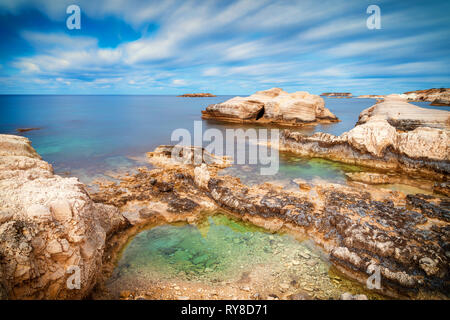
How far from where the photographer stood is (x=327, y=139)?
1817 centimetres

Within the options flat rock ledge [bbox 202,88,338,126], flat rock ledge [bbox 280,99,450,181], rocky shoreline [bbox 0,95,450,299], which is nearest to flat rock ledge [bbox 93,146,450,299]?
rocky shoreline [bbox 0,95,450,299]

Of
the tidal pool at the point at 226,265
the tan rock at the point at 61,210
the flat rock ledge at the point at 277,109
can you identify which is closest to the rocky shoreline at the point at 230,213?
Result: the tan rock at the point at 61,210

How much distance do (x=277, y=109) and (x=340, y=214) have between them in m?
32.0

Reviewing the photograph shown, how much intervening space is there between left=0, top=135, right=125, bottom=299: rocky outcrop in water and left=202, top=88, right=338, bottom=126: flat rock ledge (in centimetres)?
3582

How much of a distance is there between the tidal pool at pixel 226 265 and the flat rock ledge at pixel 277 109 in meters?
32.2

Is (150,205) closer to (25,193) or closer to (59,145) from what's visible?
(25,193)

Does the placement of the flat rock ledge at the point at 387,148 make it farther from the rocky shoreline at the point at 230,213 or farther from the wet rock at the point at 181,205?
the wet rock at the point at 181,205

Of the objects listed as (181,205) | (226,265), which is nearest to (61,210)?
(226,265)

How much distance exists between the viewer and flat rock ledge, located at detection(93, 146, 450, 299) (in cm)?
612

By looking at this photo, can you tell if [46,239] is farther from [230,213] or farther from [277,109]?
[277,109]

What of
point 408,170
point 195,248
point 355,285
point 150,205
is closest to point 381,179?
point 408,170

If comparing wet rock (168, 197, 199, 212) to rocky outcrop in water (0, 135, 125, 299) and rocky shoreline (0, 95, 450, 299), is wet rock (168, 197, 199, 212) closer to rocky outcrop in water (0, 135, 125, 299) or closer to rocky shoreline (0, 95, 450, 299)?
rocky shoreline (0, 95, 450, 299)

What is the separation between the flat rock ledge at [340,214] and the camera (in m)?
6.12

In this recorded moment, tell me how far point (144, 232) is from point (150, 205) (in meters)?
1.72
